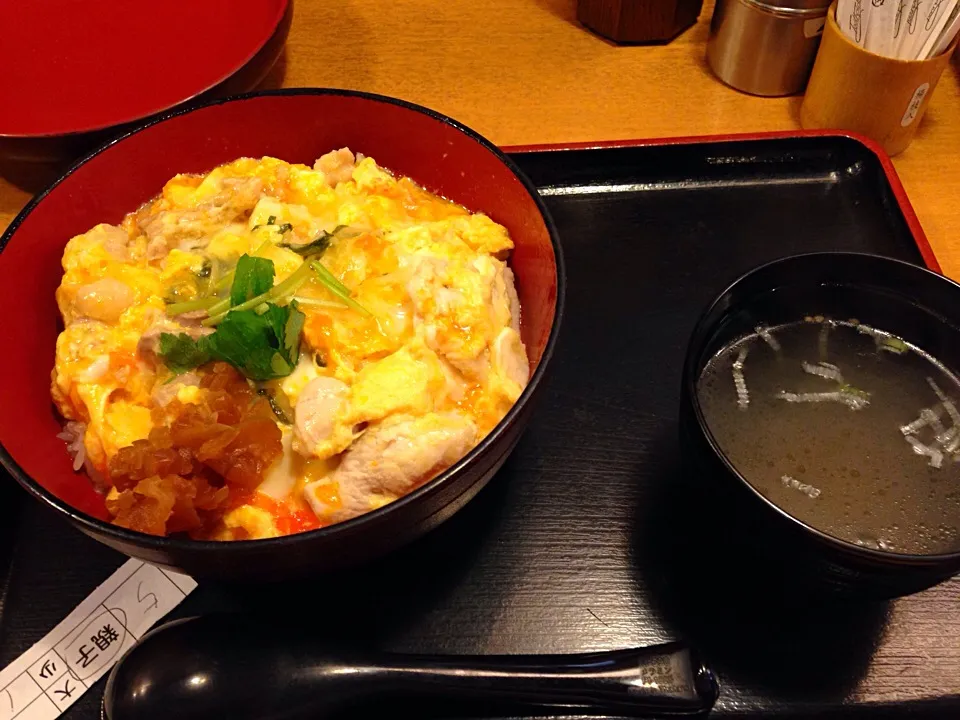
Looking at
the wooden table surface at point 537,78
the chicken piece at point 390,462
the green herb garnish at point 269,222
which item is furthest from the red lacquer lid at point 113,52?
the chicken piece at point 390,462

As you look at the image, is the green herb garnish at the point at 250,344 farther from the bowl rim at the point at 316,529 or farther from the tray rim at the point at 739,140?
the tray rim at the point at 739,140

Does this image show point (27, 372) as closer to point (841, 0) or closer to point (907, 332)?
point (907, 332)

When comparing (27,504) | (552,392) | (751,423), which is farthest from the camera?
(552,392)

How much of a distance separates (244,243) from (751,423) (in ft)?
2.94

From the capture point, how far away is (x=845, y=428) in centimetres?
114

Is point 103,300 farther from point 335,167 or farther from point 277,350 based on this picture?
point 335,167

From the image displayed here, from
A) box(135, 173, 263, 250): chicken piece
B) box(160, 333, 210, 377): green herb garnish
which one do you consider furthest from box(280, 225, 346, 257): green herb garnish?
box(160, 333, 210, 377): green herb garnish

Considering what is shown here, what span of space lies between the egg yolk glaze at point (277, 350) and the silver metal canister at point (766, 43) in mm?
1093

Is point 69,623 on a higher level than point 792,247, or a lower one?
lower

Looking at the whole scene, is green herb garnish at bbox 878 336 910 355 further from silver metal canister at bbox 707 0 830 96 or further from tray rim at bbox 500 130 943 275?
silver metal canister at bbox 707 0 830 96

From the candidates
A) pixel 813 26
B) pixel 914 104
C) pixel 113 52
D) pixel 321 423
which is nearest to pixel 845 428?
pixel 321 423

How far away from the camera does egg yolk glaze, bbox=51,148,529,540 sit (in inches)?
43.0

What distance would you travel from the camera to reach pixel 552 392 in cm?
146

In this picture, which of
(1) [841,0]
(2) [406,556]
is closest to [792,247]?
(1) [841,0]
